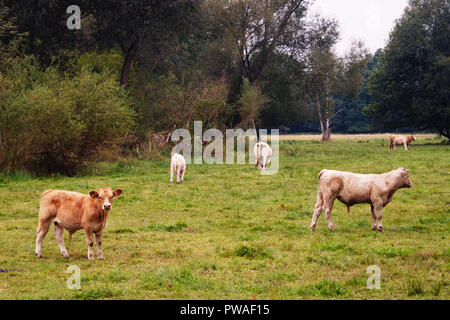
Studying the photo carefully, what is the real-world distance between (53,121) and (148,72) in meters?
17.1

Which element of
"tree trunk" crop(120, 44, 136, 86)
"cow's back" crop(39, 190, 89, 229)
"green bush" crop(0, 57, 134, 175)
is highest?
"tree trunk" crop(120, 44, 136, 86)

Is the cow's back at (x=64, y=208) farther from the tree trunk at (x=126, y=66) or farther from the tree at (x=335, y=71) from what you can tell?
the tree at (x=335, y=71)

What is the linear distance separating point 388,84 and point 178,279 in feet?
146

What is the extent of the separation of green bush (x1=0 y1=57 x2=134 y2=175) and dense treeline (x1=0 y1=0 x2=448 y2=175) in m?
0.04

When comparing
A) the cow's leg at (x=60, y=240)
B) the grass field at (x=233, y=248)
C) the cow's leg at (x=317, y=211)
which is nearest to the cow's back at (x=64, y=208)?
the cow's leg at (x=60, y=240)

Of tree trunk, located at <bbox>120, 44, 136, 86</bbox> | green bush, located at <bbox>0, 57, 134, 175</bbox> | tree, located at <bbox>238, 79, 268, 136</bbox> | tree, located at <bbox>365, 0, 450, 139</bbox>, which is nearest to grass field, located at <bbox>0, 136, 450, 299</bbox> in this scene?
green bush, located at <bbox>0, 57, 134, 175</bbox>

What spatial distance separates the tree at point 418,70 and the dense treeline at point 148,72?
0.48m

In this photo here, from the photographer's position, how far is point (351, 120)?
98312 millimetres

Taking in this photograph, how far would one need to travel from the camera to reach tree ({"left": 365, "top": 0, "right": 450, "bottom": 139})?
44.3 m

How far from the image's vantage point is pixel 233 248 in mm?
9945

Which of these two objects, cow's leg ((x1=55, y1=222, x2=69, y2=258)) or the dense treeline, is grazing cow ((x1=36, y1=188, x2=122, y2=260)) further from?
the dense treeline

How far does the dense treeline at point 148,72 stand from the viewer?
71.8ft

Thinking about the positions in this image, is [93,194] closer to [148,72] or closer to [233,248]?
[233,248]

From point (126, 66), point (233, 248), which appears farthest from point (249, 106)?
point (233, 248)
